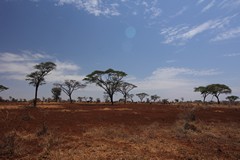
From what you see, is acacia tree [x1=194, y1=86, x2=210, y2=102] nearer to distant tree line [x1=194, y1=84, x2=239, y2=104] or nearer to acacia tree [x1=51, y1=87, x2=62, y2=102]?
distant tree line [x1=194, y1=84, x2=239, y2=104]

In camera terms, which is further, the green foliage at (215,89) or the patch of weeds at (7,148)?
the green foliage at (215,89)

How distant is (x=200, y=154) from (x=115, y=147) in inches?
133

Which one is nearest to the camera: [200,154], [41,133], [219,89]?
[200,154]

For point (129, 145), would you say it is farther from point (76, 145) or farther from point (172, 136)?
point (172, 136)

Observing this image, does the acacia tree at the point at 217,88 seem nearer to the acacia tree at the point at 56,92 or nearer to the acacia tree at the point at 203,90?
the acacia tree at the point at 203,90

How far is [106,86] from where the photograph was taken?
204 feet

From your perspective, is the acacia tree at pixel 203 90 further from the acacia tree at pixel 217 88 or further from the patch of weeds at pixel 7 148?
the patch of weeds at pixel 7 148

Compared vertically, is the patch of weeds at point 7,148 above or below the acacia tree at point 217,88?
below

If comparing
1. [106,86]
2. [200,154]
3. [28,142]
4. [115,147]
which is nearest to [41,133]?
[28,142]

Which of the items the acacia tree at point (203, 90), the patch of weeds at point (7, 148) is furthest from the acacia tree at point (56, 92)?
the patch of weeds at point (7, 148)

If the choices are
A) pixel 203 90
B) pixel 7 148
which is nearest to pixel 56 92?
pixel 203 90

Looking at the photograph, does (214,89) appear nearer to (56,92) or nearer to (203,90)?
(203,90)

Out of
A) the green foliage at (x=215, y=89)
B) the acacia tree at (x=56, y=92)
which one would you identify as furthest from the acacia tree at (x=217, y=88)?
the acacia tree at (x=56, y=92)

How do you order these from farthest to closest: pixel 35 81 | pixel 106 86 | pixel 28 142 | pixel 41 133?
1. pixel 106 86
2. pixel 35 81
3. pixel 41 133
4. pixel 28 142
